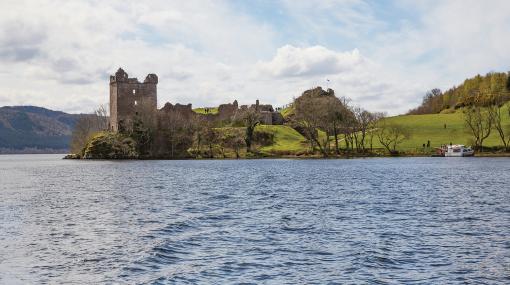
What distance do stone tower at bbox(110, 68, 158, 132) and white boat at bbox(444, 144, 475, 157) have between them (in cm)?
7244

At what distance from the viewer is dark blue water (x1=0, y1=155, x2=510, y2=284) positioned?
22.8 m

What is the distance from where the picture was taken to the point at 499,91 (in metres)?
183

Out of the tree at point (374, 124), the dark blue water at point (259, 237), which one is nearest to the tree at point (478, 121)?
the tree at point (374, 124)

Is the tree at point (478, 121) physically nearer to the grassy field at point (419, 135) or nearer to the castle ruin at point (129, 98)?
the grassy field at point (419, 135)

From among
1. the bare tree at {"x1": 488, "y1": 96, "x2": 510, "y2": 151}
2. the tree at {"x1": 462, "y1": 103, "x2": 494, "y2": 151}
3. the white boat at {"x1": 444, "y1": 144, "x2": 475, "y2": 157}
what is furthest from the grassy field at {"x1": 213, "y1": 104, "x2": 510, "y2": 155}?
the white boat at {"x1": 444, "y1": 144, "x2": 475, "y2": 157}

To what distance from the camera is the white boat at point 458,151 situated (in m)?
134

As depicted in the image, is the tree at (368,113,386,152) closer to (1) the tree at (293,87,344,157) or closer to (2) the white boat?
(1) the tree at (293,87,344,157)

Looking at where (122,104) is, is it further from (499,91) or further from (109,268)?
(109,268)

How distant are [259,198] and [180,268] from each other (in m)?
27.2

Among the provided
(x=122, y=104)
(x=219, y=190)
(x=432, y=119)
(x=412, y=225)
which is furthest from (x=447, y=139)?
(x=412, y=225)

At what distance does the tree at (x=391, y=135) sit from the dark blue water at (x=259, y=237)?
82.3m

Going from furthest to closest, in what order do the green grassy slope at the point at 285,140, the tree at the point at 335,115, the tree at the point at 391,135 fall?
the green grassy slope at the point at 285,140 < the tree at the point at 391,135 < the tree at the point at 335,115

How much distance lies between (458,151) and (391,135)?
1726cm

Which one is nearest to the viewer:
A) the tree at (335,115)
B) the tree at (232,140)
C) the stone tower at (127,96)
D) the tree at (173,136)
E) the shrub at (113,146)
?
the tree at (335,115)
